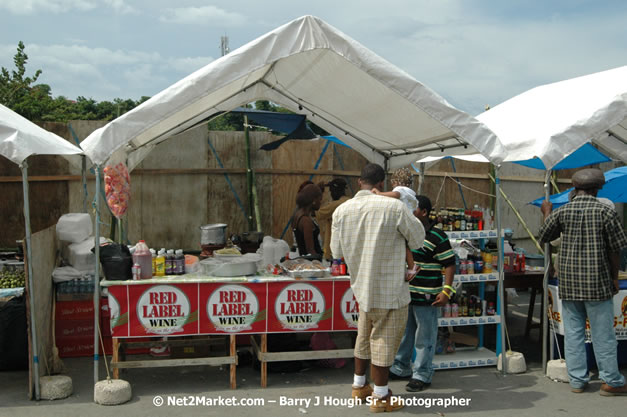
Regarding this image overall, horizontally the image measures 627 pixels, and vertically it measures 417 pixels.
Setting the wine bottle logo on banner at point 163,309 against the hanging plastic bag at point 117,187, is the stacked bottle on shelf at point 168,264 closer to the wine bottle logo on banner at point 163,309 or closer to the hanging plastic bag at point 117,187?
the wine bottle logo on banner at point 163,309

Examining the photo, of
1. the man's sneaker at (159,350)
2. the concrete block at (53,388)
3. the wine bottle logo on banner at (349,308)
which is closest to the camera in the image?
the concrete block at (53,388)

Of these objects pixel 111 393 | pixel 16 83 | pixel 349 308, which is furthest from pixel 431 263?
pixel 16 83

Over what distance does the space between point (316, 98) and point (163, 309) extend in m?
3.06

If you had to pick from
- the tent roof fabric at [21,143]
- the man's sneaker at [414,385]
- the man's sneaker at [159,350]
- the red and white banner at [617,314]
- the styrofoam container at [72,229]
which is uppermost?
the tent roof fabric at [21,143]

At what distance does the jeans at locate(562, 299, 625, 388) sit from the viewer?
198 inches

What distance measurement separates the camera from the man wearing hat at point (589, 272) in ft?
16.3

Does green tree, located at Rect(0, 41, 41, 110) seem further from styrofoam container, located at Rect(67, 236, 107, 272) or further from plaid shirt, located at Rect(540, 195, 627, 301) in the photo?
plaid shirt, located at Rect(540, 195, 627, 301)

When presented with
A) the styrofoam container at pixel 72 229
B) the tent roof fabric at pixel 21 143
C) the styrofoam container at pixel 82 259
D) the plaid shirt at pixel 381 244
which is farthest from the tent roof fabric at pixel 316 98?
the styrofoam container at pixel 82 259

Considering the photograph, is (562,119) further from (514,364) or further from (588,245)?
(514,364)

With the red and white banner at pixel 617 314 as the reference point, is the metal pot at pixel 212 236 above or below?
above

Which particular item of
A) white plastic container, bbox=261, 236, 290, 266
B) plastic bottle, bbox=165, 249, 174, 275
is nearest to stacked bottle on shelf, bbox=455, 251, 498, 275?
white plastic container, bbox=261, 236, 290, 266

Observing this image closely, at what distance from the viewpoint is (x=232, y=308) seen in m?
5.25

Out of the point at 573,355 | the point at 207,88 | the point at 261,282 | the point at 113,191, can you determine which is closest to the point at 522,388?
the point at 573,355

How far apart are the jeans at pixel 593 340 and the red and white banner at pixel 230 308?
198cm
